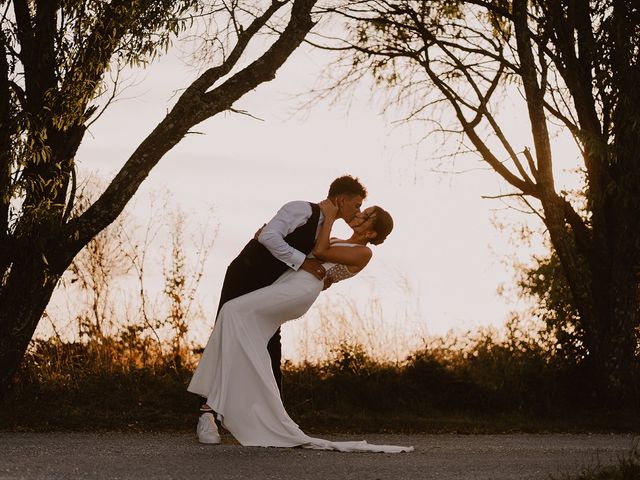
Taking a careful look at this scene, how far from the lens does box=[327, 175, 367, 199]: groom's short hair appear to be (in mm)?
8992

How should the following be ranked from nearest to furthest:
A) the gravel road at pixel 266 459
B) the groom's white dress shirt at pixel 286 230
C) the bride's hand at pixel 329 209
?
1. the gravel road at pixel 266 459
2. the groom's white dress shirt at pixel 286 230
3. the bride's hand at pixel 329 209

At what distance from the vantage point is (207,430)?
349 inches

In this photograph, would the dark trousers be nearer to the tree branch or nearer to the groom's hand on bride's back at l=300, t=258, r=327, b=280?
the groom's hand on bride's back at l=300, t=258, r=327, b=280

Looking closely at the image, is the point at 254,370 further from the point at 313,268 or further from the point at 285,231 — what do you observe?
the point at 285,231

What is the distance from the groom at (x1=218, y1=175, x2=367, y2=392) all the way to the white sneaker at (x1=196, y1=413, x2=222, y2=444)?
66 centimetres

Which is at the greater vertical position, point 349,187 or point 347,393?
point 349,187

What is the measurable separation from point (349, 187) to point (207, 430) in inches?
94.5

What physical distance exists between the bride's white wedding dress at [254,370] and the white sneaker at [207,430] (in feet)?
0.86

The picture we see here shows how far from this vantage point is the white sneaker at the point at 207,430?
8828 millimetres

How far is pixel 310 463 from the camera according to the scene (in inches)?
295

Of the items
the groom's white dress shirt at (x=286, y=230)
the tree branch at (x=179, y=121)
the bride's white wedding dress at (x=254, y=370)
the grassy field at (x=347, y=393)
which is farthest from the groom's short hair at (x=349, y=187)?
the grassy field at (x=347, y=393)

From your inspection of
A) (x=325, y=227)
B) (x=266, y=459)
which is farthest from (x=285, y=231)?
(x=266, y=459)

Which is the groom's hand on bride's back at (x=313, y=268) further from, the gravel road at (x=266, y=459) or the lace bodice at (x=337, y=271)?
the gravel road at (x=266, y=459)

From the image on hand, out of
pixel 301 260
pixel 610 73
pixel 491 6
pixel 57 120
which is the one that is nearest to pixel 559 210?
pixel 610 73
